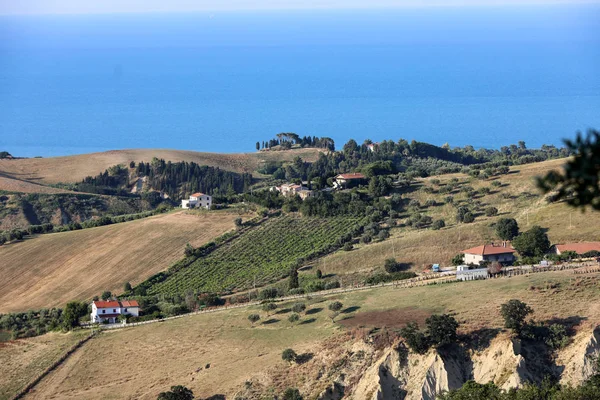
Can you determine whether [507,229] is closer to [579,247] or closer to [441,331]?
[579,247]

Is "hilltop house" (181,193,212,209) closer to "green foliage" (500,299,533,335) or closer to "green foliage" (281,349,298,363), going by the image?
"green foliage" (281,349,298,363)

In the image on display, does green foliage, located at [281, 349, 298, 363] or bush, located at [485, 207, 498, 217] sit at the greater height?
bush, located at [485, 207, 498, 217]

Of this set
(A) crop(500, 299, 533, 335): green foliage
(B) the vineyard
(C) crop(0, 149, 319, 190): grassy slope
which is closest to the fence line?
(B) the vineyard

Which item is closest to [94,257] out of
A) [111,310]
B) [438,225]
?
[111,310]

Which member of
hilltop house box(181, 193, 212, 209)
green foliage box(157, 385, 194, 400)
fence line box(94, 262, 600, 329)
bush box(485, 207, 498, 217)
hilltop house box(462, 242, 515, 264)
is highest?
hilltop house box(181, 193, 212, 209)

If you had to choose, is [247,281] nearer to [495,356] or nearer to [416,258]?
[416,258]
